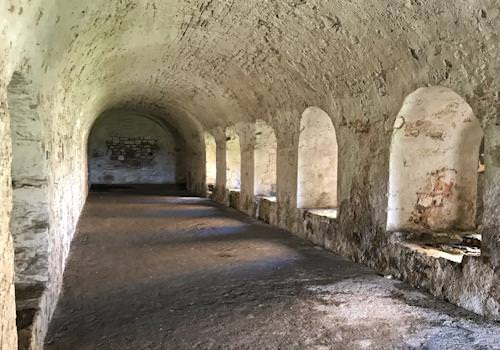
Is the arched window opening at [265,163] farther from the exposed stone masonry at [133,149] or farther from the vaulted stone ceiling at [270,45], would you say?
the exposed stone masonry at [133,149]

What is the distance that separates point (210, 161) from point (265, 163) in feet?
14.9

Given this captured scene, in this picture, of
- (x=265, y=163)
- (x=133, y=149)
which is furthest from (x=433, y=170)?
(x=133, y=149)

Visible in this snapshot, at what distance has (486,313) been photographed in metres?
3.54

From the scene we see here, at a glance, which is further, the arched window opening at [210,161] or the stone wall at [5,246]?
the arched window opening at [210,161]

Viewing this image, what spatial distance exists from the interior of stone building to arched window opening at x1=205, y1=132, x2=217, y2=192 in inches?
199

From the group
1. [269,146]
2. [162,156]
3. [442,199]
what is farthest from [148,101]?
[442,199]

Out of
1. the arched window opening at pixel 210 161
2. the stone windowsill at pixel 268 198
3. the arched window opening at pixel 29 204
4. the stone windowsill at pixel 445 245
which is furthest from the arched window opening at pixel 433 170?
the arched window opening at pixel 210 161

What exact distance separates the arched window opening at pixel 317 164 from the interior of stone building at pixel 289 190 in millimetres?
24

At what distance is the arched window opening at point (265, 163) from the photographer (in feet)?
30.6

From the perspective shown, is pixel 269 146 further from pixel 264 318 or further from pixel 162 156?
pixel 162 156

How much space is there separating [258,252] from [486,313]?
9.77ft

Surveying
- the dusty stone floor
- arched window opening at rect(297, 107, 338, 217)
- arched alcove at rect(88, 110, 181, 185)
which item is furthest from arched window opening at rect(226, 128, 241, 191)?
arched alcove at rect(88, 110, 181, 185)

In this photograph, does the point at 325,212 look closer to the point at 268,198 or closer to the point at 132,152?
the point at 268,198

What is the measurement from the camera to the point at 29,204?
11.2 feet
